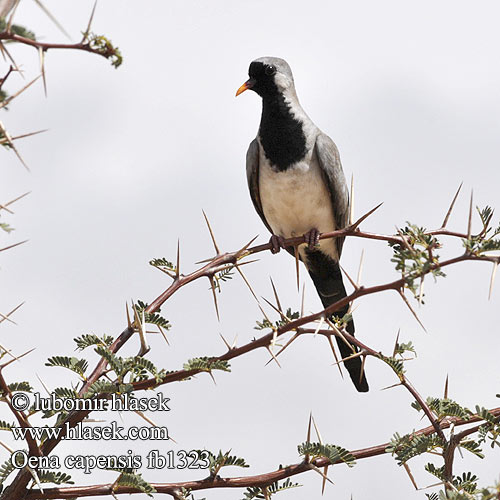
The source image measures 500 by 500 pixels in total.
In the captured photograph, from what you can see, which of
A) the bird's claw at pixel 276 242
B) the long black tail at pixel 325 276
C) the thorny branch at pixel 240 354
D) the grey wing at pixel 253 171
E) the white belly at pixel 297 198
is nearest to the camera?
the thorny branch at pixel 240 354

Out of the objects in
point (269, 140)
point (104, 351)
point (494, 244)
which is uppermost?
point (269, 140)

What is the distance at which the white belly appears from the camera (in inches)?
218

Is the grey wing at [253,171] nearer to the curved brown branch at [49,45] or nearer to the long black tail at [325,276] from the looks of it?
the long black tail at [325,276]

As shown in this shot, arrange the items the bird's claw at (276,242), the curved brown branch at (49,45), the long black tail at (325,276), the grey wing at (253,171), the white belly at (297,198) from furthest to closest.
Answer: the long black tail at (325,276), the grey wing at (253,171), the white belly at (297,198), the bird's claw at (276,242), the curved brown branch at (49,45)

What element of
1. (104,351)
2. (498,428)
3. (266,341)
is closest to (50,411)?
(104,351)

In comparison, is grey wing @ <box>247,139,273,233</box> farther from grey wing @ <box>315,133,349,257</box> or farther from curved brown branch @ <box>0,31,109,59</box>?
curved brown branch @ <box>0,31,109,59</box>

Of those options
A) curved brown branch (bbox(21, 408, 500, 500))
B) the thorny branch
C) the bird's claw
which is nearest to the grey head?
the bird's claw

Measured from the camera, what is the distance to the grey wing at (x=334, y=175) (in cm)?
558

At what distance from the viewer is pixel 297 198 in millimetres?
5527

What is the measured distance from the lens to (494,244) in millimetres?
2768

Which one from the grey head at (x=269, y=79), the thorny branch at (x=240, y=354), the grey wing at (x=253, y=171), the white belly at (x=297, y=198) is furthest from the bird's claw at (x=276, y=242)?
the thorny branch at (x=240, y=354)

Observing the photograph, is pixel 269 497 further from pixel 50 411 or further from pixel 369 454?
pixel 50 411

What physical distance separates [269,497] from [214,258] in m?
1.05

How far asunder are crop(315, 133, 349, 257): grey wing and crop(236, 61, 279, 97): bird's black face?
54 centimetres
